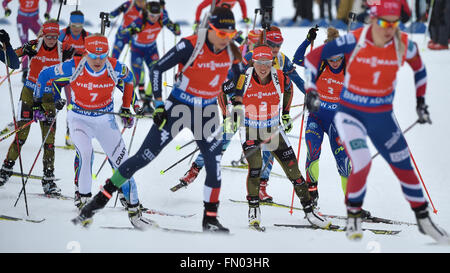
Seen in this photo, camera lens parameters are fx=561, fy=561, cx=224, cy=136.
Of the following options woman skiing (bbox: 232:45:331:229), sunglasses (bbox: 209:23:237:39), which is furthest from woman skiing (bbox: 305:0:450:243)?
woman skiing (bbox: 232:45:331:229)

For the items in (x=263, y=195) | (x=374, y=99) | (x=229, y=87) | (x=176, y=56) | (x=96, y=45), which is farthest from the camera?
(x=263, y=195)

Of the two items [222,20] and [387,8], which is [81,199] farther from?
[387,8]

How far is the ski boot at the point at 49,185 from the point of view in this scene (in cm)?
717

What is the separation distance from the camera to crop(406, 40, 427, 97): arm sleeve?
14.9ft

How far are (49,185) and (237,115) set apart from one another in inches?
116

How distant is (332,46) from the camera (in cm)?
464

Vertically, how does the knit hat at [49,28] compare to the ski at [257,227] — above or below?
above

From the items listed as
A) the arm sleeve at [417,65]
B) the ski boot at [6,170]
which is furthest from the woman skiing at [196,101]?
the ski boot at [6,170]

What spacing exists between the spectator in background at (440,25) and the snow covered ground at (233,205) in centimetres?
29

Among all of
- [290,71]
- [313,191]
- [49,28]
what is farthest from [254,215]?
[49,28]

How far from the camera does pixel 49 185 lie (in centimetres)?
719

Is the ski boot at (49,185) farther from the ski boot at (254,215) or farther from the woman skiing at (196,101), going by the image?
the ski boot at (254,215)

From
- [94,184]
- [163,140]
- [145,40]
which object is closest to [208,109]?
[163,140]

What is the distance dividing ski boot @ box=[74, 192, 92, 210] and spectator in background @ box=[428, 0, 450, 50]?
376 inches
